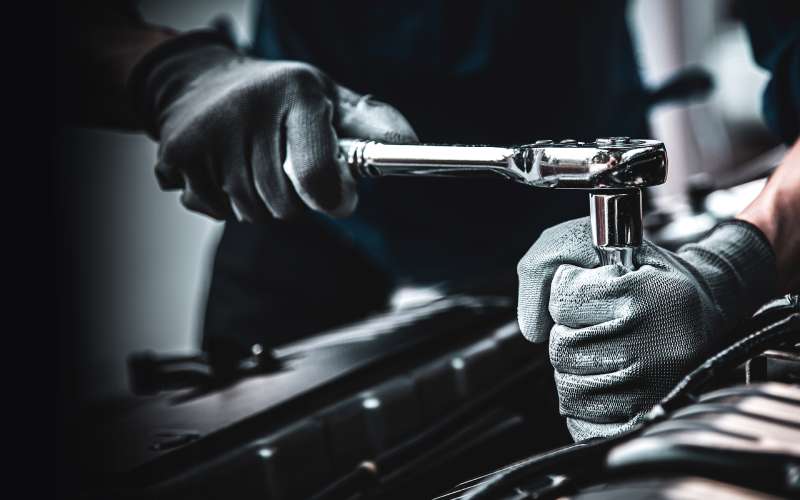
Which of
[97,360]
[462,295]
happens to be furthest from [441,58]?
[97,360]

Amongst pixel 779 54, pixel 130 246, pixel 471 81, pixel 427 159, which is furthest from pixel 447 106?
pixel 130 246

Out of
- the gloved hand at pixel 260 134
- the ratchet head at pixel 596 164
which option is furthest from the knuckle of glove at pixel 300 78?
the ratchet head at pixel 596 164

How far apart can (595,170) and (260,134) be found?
35cm

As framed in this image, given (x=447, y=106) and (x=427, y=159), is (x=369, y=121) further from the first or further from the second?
(x=447, y=106)

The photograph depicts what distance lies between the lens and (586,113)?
3.79 ft

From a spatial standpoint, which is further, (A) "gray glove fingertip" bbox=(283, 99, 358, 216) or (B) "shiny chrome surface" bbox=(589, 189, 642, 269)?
(A) "gray glove fingertip" bbox=(283, 99, 358, 216)

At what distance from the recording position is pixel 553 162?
0.46 m

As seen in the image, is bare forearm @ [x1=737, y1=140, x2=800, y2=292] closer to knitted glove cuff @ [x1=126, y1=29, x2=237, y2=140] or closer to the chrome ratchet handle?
the chrome ratchet handle

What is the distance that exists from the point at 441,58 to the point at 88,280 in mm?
1257

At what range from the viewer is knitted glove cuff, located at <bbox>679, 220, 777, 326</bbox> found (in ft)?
1.84

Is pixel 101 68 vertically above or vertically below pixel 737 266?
above

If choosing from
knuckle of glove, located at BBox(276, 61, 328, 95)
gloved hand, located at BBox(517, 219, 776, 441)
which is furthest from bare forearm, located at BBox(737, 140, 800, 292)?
knuckle of glove, located at BBox(276, 61, 328, 95)

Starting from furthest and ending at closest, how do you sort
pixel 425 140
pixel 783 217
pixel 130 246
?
pixel 130 246, pixel 425 140, pixel 783 217

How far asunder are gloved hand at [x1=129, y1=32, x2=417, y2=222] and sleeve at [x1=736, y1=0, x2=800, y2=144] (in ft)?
1.69
